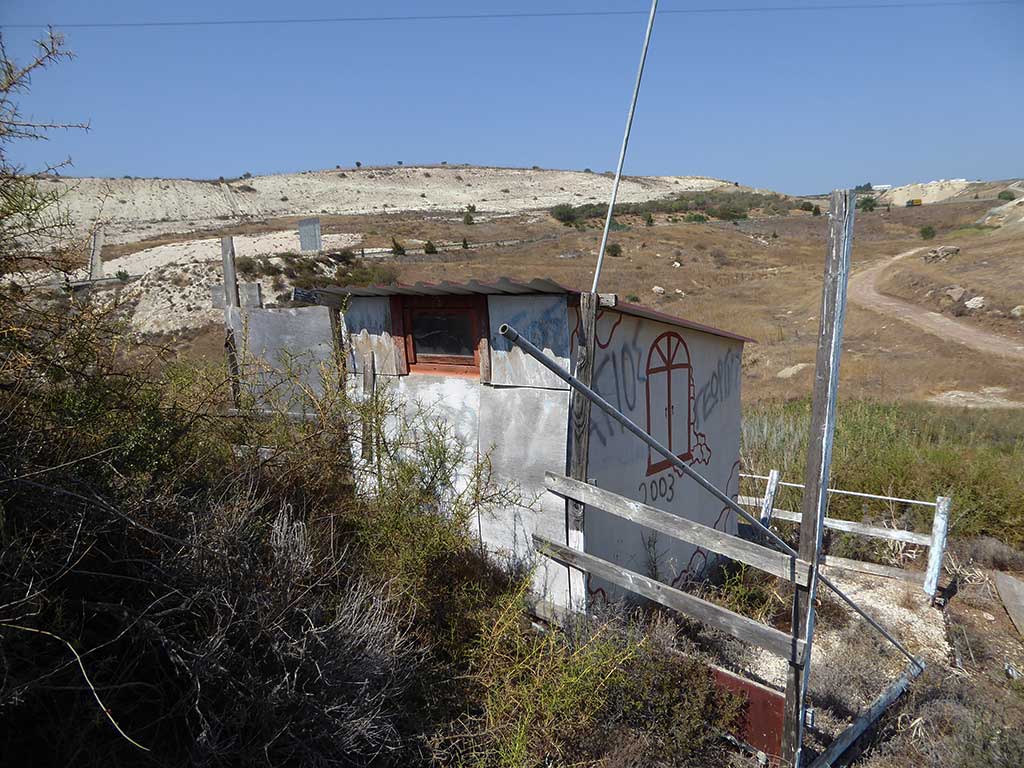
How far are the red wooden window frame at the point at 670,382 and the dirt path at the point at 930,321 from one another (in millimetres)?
18155

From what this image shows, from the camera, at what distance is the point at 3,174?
3.14 metres

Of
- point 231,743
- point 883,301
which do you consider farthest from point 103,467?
point 883,301

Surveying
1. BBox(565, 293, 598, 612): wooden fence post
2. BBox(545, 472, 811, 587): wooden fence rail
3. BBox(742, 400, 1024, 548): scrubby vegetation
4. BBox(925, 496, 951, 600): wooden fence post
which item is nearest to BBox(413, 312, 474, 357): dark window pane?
BBox(565, 293, 598, 612): wooden fence post

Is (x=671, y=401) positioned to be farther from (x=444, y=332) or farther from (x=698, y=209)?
(x=698, y=209)

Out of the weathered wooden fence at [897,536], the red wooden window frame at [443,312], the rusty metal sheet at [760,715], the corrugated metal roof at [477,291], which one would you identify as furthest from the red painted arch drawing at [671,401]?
the rusty metal sheet at [760,715]

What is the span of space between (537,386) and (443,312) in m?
1.11

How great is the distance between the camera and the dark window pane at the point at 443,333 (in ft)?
17.6

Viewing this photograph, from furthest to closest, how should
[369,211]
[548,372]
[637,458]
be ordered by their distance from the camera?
[369,211]
[637,458]
[548,372]

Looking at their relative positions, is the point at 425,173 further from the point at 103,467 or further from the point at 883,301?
the point at 103,467

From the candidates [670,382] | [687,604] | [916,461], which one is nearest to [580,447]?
[687,604]

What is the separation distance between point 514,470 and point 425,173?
88.3 m

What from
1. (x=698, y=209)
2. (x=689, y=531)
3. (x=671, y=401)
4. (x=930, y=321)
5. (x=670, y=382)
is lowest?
(x=930, y=321)

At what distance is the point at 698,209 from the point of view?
210 feet

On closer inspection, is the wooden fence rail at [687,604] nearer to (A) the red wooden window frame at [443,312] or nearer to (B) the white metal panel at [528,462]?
(B) the white metal panel at [528,462]
